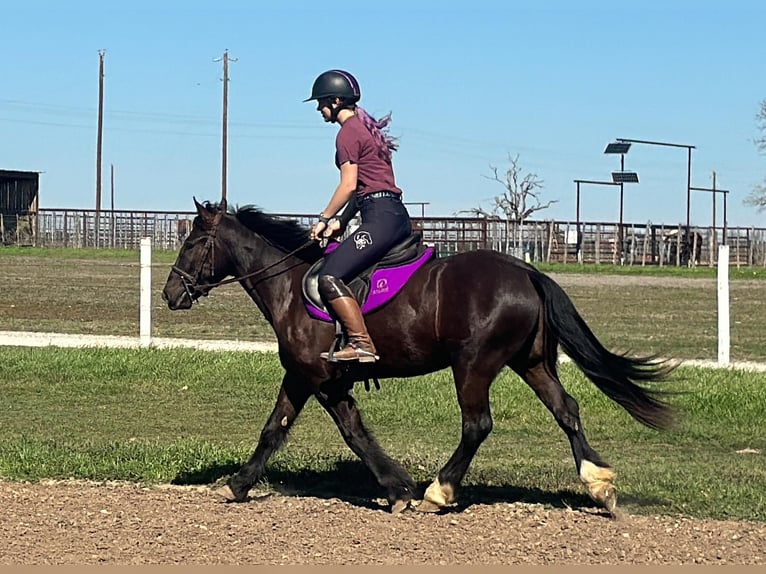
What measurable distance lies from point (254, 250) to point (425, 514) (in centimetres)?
227

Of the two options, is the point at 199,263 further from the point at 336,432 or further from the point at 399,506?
the point at 336,432

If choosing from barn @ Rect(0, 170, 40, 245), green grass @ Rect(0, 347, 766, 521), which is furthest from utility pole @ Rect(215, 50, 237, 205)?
green grass @ Rect(0, 347, 766, 521)

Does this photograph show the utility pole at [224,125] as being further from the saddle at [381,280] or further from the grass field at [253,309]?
the saddle at [381,280]

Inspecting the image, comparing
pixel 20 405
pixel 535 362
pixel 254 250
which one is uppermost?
pixel 254 250

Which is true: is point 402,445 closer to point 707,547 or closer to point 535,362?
point 535,362

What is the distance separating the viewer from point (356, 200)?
324 inches

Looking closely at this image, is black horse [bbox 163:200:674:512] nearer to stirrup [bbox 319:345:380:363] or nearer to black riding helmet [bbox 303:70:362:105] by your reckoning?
stirrup [bbox 319:345:380:363]

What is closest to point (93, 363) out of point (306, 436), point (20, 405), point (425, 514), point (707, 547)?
point (20, 405)

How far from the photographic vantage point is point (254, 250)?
883 cm

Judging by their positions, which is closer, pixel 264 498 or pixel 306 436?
pixel 264 498

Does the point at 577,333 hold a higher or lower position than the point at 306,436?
higher

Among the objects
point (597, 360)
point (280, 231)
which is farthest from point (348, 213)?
point (597, 360)

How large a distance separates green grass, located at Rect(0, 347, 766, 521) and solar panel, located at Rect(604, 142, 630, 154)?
51726 mm

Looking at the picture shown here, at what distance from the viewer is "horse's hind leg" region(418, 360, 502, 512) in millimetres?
7910
